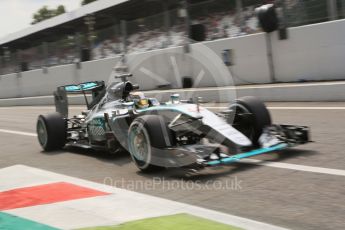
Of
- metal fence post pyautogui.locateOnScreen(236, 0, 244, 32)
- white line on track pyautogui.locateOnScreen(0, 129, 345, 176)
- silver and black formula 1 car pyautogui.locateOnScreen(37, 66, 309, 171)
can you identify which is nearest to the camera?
white line on track pyautogui.locateOnScreen(0, 129, 345, 176)

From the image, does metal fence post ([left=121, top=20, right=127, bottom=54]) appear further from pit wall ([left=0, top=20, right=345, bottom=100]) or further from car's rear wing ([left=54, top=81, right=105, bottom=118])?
car's rear wing ([left=54, top=81, right=105, bottom=118])

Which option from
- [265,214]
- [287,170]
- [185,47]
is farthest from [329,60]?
[265,214]

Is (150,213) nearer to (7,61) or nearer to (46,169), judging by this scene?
(46,169)

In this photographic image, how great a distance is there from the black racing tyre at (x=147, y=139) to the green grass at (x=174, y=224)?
1.77m

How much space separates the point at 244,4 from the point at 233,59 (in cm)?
193

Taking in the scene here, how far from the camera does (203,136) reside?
22.1 ft

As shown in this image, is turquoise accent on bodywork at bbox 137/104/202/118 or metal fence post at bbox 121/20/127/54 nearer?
turquoise accent on bodywork at bbox 137/104/202/118

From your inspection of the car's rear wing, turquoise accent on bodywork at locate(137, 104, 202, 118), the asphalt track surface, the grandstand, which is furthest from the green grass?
the grandstand

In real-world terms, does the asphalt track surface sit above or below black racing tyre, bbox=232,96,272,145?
below

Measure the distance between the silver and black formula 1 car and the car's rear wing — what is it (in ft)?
2.72

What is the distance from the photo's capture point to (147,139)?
643 cm

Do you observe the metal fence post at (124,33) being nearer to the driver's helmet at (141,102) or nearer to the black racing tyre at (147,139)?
the driver's helmet at (141,102)

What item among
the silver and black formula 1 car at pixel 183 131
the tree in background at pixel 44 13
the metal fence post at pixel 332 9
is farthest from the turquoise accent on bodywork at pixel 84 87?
the tree in background at pixel 44 13

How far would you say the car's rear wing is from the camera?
922cm
